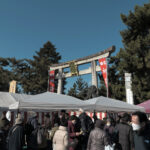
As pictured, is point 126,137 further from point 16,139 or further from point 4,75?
point 4,75

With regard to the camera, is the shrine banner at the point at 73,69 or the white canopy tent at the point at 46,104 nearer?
the white canopy tent at the point at 46,104

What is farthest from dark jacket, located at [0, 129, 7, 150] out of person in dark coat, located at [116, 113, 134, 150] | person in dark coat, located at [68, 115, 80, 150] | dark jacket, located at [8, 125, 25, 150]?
person in dark coat, located at [116, 113, 134, 150]

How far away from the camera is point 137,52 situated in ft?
41.8

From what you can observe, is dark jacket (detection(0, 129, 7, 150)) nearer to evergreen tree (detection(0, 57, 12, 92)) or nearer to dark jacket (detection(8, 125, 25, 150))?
dark jacket (detection(8, 125, 25, 150))

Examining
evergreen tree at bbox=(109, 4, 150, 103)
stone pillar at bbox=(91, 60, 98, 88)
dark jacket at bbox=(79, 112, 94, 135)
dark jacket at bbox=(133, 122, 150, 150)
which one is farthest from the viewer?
stone pillar at bbox=(91, 60, 98, 88)

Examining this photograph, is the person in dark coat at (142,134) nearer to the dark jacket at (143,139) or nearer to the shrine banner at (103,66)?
the dark jacket at (143,139)

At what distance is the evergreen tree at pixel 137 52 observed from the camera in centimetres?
1260

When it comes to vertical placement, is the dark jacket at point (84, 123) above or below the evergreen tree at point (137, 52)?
below

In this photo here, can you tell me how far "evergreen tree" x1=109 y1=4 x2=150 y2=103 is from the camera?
1260 centimetres

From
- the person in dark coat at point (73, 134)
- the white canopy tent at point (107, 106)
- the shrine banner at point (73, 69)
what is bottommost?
the person in dark coat at point (73, 134)

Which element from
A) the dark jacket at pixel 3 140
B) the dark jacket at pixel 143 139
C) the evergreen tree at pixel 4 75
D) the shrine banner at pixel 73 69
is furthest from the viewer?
the evergreen tree at pixel 4 75

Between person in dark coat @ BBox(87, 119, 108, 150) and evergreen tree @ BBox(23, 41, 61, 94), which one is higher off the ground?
evergreen tree @ BBox(23, 41, 61, 94)

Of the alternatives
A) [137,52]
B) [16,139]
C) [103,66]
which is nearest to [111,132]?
[16,139]

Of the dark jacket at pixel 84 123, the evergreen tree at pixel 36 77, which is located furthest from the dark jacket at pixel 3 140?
the evergreen tree at pixel 36 77
